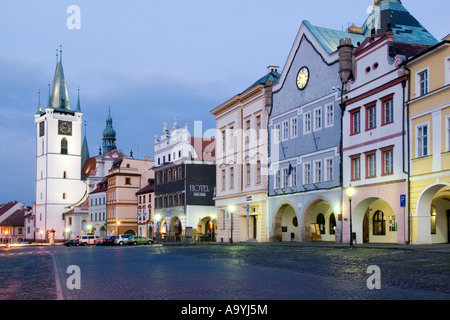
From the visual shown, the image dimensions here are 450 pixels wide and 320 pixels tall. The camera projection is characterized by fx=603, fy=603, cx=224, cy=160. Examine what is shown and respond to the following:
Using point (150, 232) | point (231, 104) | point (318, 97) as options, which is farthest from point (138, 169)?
point (318, 97)

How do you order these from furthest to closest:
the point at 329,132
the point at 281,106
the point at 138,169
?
the point at 138,169, the point at 281,106, the point at 329,132

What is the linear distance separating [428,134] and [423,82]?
3.09 metres

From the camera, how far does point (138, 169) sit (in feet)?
331

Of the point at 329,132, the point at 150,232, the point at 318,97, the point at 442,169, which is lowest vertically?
the point at 150,232

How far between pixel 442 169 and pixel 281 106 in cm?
2150

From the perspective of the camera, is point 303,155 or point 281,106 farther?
point 281,106

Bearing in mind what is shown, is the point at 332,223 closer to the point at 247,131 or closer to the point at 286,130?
the point at 286,130

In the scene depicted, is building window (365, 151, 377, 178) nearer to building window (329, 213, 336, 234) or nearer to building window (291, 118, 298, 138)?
building window (329, 213, 336, 234)

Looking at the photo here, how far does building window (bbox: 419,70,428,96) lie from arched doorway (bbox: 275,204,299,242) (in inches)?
782

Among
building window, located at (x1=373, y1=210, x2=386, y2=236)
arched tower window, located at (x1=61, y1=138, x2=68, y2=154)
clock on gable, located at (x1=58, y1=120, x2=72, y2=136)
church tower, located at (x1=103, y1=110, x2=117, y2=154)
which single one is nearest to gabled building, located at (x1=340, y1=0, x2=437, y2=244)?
building window, located at (x1=373, y1=210, x2=386, y2=236)

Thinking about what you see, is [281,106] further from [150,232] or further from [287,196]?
[150,232]

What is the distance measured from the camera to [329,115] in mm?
43781

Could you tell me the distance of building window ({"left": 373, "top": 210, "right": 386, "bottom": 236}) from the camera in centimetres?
3997

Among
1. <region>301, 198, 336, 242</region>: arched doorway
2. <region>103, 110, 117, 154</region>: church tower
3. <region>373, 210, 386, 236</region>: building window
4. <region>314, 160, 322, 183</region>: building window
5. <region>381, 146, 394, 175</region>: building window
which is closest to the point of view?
<region>381, 146, 394, 175</region>: building window
